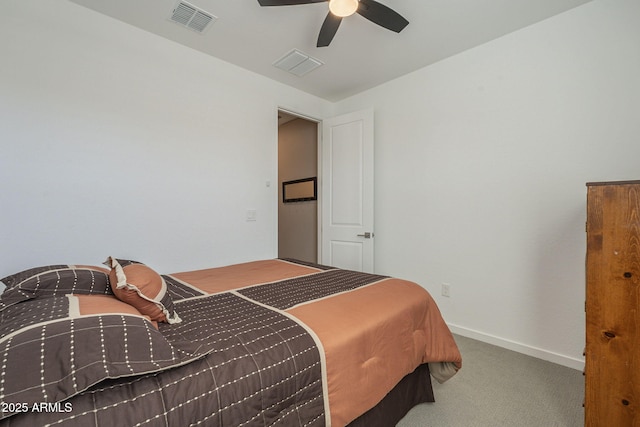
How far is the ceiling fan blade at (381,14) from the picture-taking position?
173 centimetres

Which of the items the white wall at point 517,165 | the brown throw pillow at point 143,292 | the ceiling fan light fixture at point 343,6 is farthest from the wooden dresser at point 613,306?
the brown throw pillow at point 143,292

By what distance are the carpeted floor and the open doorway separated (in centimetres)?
260

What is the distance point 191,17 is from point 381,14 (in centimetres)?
145

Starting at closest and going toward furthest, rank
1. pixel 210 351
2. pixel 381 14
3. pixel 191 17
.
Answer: pixel 210 351 → pixel 381 14 → pixel 191 17

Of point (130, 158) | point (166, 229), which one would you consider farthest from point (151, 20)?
point (166, 229)

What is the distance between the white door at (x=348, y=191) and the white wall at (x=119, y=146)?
36.8 inches

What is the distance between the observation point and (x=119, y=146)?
2.20m

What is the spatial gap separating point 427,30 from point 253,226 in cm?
242

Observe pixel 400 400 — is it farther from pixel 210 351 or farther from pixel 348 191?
pixel 348 191

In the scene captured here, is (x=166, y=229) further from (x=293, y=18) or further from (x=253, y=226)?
(x=293, y=18)

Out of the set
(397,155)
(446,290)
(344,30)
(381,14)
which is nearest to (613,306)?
(446,290)

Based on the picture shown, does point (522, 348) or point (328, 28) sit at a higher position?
point (328, 28)

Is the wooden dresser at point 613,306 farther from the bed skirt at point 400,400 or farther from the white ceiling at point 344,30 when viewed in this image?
the white ceiling at point 344,30

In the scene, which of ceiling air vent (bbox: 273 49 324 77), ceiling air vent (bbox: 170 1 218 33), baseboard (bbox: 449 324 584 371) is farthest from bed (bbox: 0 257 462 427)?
ceiling air vent (bbox: 273 49 324 77)
